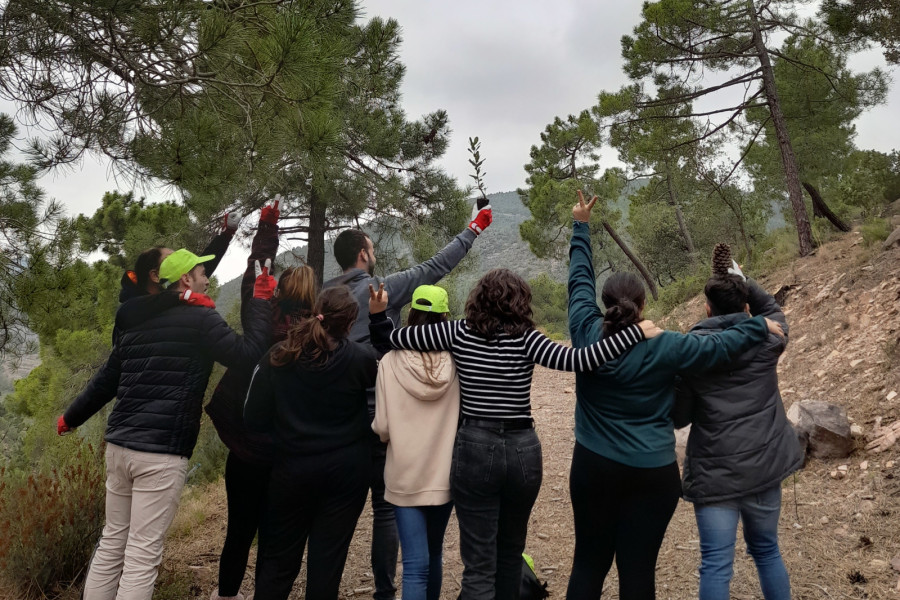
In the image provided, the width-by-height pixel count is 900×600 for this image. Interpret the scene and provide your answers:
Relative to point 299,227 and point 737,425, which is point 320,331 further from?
point 299,227

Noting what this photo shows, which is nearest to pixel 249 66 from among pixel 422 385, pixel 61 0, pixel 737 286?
pixel 61 0

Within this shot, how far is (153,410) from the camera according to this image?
268cm

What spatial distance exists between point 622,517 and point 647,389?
52 cm

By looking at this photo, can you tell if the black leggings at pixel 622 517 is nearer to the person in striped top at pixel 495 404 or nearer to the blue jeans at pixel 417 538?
the person in striped top at pixel 495 404

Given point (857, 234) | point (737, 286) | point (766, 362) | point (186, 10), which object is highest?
point (186, 10)

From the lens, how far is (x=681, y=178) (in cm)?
1825

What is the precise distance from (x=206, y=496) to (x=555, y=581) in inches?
151

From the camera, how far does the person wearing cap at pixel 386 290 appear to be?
9.37 feet

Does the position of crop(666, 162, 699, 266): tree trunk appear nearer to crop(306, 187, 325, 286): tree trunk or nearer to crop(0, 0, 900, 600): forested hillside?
crop(0, 0, 900, 600): forested hillside

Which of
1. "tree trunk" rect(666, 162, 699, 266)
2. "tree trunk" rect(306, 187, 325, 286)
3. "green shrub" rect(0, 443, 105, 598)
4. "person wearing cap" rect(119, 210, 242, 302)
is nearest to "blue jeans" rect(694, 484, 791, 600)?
"person wearing cap" rect(119, 210, 242, 302)

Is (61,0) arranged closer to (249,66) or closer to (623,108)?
(249,66)

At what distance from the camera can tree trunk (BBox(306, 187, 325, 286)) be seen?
9500 mm

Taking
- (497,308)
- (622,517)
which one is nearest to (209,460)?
(497,308)

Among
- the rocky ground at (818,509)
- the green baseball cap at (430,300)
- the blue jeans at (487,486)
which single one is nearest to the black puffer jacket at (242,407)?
the green baseball cap at (430,300)
